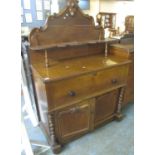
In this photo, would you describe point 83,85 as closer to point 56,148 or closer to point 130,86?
point 56,148

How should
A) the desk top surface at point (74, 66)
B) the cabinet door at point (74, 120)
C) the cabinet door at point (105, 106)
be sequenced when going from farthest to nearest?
the cabinet door at point (105, 106), the cabinet door at point (74, 120), the desk top surface at point (74, 66)

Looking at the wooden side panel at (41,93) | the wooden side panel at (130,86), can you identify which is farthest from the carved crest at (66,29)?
the wooden side panel at (130,86)

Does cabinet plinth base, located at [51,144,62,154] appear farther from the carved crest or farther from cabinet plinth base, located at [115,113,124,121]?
the carved crest

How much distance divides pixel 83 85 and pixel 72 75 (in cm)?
19

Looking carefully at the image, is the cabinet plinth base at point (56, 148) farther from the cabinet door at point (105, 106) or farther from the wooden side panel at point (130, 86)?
the wooden side panel at point (130, 86)

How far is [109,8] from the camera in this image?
21.2 feet

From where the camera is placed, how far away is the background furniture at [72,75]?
1.40 metres

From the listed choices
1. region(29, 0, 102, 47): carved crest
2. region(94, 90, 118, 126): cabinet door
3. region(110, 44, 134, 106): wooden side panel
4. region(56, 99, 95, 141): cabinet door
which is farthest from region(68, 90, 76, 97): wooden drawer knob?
region(110, 44, 134, 106): wooden side panel

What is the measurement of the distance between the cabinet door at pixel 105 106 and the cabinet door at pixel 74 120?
12cm

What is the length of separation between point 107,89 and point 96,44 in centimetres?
53

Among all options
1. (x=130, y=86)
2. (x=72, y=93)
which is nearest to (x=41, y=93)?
(x=72, y=93)

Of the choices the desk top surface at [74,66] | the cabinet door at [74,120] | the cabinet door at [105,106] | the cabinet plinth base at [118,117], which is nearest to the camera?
the desk top surface at [74,66]
